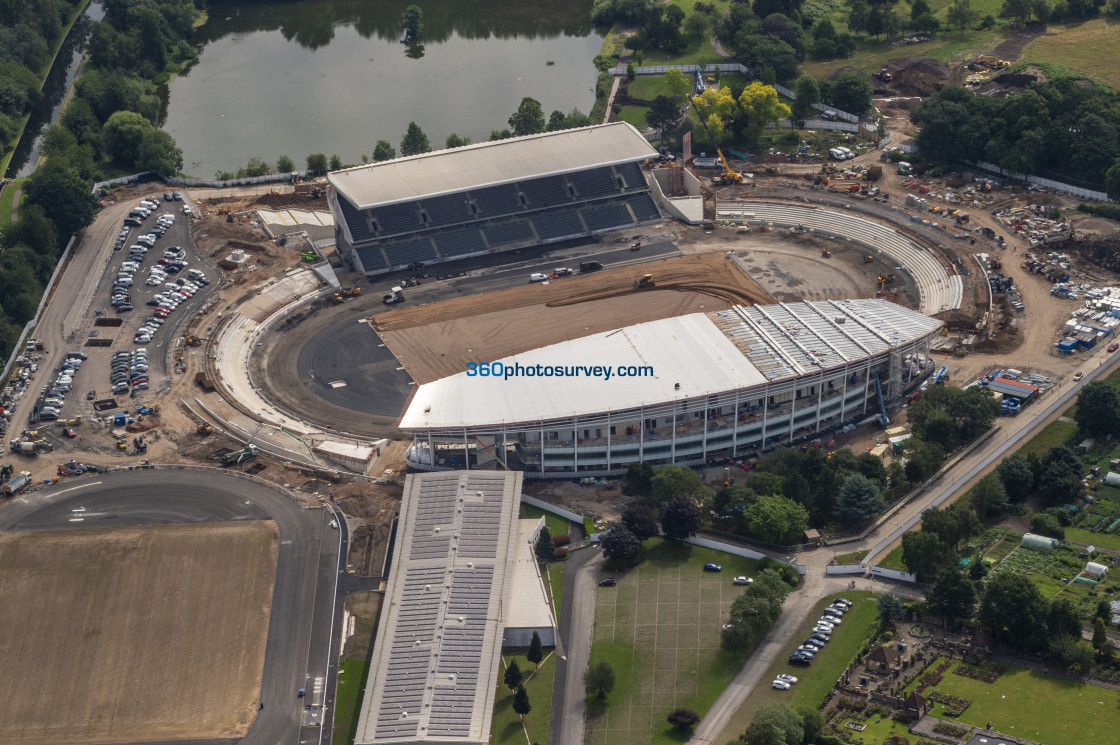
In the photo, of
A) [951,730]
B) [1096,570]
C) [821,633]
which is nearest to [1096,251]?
[1096,570]

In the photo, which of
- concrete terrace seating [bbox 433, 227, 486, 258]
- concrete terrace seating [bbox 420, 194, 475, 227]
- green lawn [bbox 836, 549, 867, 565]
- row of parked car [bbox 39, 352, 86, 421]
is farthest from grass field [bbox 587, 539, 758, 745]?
concrete terrace seating [bbox 420, 194, 475, 227]

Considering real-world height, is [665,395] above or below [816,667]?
above

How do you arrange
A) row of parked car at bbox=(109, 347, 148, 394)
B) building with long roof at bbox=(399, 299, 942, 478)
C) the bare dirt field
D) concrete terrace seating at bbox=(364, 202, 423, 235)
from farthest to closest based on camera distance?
concrete terrace seating at bbox=(364, 202, 423, 235) < row of parked car at bbox=(109, 347, 148, 394) < building with long roof at bbox=(399, 299, 942, 478) < the bare dirt field

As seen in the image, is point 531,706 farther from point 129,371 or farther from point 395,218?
point 395,218

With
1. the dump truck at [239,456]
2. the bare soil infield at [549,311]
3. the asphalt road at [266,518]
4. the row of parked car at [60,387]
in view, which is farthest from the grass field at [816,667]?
the row of parked car at [60,387]

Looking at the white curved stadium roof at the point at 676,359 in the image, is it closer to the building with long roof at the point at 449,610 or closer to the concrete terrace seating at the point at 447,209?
the building with long roof at the point at 449,610

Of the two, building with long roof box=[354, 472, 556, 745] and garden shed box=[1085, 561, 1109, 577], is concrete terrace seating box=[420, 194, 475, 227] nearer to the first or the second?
building with long roof box=[354, 472, 556, 745]
